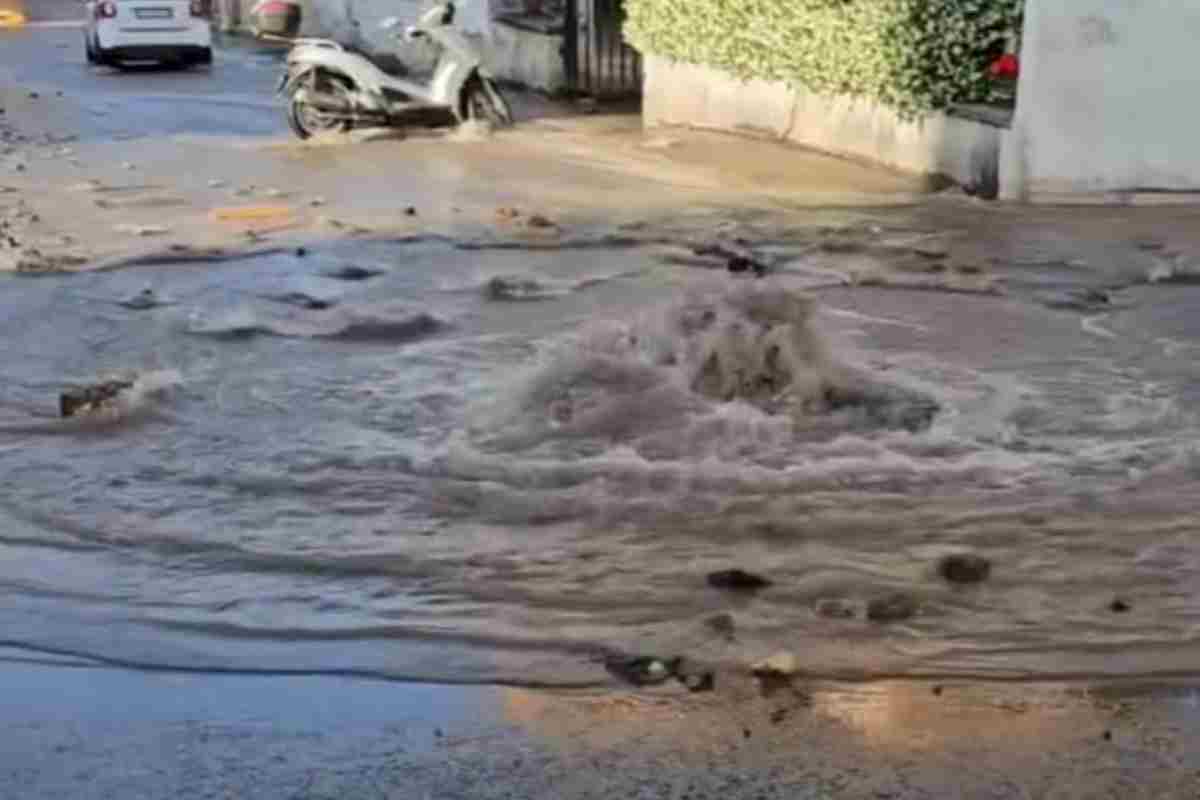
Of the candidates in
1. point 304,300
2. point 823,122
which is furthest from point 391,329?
point 823,122

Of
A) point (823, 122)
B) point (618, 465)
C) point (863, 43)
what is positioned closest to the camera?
point (618, 465)

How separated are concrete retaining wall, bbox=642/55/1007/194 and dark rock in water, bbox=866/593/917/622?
9227 mm

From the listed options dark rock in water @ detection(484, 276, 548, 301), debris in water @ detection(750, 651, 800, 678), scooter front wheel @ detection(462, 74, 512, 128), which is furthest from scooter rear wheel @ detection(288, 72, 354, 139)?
debris in water @ detection(750, 651, 800, 678)

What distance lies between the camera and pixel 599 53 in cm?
2452

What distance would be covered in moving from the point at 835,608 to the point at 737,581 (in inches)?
16.0

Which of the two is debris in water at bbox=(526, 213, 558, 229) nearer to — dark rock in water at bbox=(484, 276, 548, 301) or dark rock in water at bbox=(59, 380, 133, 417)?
dark rock in water at bbox=(484, 276, 548, 301)

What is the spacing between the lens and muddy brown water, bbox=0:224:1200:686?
6203 mm

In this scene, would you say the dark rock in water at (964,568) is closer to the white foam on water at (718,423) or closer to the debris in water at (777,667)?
the white foam on water at (718,423)

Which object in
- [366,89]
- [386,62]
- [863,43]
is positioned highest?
[863,43]

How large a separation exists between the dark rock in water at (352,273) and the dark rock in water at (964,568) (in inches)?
242

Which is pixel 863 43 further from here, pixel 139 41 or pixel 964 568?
pixel 139 41

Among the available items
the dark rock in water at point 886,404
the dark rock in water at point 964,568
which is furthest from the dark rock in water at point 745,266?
the dark rock in water at point 964,568

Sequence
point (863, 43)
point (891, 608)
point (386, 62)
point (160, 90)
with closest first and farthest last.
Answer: point (891, 608) < point (863, 43) < point (160, 90) < point (386, 62)

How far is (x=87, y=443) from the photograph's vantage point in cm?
853
